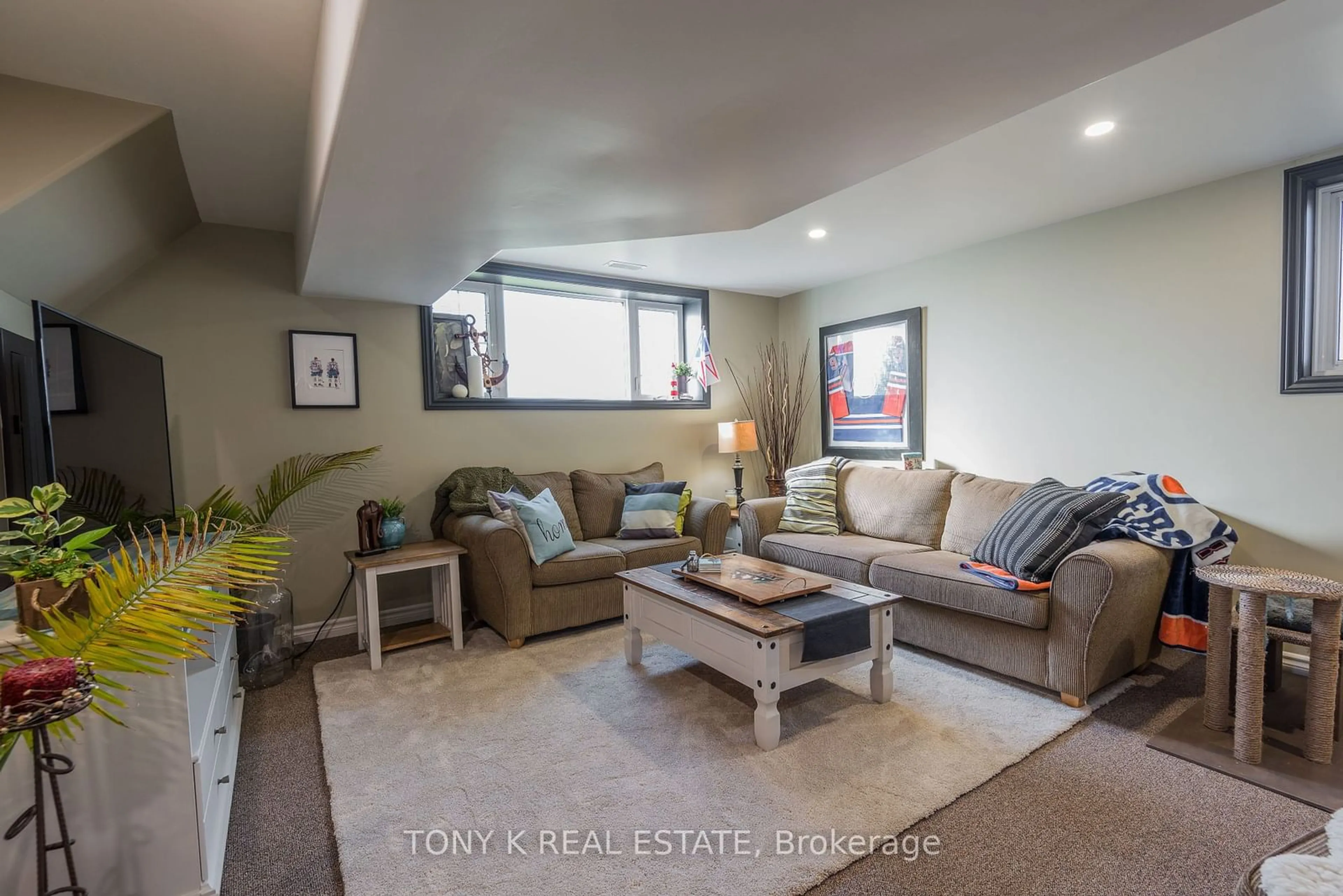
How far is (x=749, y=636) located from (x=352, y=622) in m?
2.58

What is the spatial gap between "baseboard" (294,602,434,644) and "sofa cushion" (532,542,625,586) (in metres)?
0.96

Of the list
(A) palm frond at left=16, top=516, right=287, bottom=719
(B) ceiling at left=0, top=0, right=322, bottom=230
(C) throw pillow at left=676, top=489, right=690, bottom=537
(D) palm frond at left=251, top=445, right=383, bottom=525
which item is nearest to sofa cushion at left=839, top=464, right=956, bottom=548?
(C) throw pillow at left=676, top=489, right=690, bottom=537

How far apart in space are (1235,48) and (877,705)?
99.5 inches

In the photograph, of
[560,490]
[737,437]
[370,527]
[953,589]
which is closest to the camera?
[953,589]

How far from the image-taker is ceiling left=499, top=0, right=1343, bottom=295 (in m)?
1.91

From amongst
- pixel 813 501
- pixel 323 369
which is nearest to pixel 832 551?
pixel 813 501

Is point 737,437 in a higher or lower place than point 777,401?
lower

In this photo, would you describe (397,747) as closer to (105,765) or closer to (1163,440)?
(105,765)

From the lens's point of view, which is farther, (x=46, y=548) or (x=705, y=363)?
(x=705, y=363)

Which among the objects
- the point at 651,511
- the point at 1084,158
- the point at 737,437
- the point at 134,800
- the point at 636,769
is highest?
the point at 1084,158

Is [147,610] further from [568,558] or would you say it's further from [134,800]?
[568,558]

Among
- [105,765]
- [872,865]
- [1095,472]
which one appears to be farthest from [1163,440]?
[105,765]

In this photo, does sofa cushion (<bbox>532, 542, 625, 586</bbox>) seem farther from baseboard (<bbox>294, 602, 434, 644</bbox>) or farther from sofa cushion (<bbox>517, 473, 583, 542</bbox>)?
baseboard (<bbox>294, 602, 434, 644</bbox>)

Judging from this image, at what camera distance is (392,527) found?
3268mm
